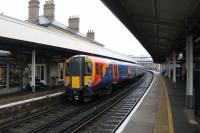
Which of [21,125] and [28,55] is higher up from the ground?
[28,55]

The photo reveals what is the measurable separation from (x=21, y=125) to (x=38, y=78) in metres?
10.6

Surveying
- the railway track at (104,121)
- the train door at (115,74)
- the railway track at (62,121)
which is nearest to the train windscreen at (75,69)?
the railway track at (62,121)

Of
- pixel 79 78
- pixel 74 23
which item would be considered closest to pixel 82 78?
pixel 79 78

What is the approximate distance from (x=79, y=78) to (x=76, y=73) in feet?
1.16

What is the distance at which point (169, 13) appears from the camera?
9.30m

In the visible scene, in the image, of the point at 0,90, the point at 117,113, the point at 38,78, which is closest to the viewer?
the point at 117,113

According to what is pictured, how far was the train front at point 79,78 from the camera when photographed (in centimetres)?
1402

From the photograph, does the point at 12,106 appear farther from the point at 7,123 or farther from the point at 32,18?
the point at 32,18

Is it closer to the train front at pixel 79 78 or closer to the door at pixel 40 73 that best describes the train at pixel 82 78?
the train front at pixel 79 78

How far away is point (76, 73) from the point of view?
46.6 feet

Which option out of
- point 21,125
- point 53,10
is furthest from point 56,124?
point 53,10

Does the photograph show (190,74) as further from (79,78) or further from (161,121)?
(79,78)

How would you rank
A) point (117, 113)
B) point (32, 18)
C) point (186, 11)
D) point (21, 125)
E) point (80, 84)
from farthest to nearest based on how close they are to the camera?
1. point (32, 18)
2. point (80, 84)
3. point (117, 113)
4. point (21, 125)
5. point (186, 11)

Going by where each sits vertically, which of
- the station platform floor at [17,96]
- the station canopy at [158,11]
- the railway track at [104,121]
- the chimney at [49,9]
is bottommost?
the railway track at [104,121]
